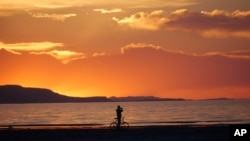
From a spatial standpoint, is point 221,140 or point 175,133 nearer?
point 221,140

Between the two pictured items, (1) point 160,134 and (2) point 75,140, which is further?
(1) point 160,134

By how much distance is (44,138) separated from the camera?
44688 mm

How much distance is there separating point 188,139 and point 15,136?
13.8 meters

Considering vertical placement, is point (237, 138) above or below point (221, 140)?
below

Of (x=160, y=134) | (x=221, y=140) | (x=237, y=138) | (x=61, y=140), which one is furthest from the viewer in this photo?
(x=160, y=134)

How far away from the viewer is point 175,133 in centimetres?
4753

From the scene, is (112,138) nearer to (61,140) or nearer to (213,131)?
(61,140)

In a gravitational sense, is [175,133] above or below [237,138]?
above

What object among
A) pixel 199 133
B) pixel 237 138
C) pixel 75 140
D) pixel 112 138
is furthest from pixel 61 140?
pixel 237 138

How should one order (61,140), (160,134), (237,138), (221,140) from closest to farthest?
(237,138) → (221,140) → (61,140) → (160,134)

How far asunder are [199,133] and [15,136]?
46.4ft

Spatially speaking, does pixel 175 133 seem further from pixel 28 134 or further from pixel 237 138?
pixel 237 138

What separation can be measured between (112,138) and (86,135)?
364cm

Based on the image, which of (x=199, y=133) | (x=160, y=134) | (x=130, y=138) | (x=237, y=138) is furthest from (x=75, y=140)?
(x=237, y=138)
